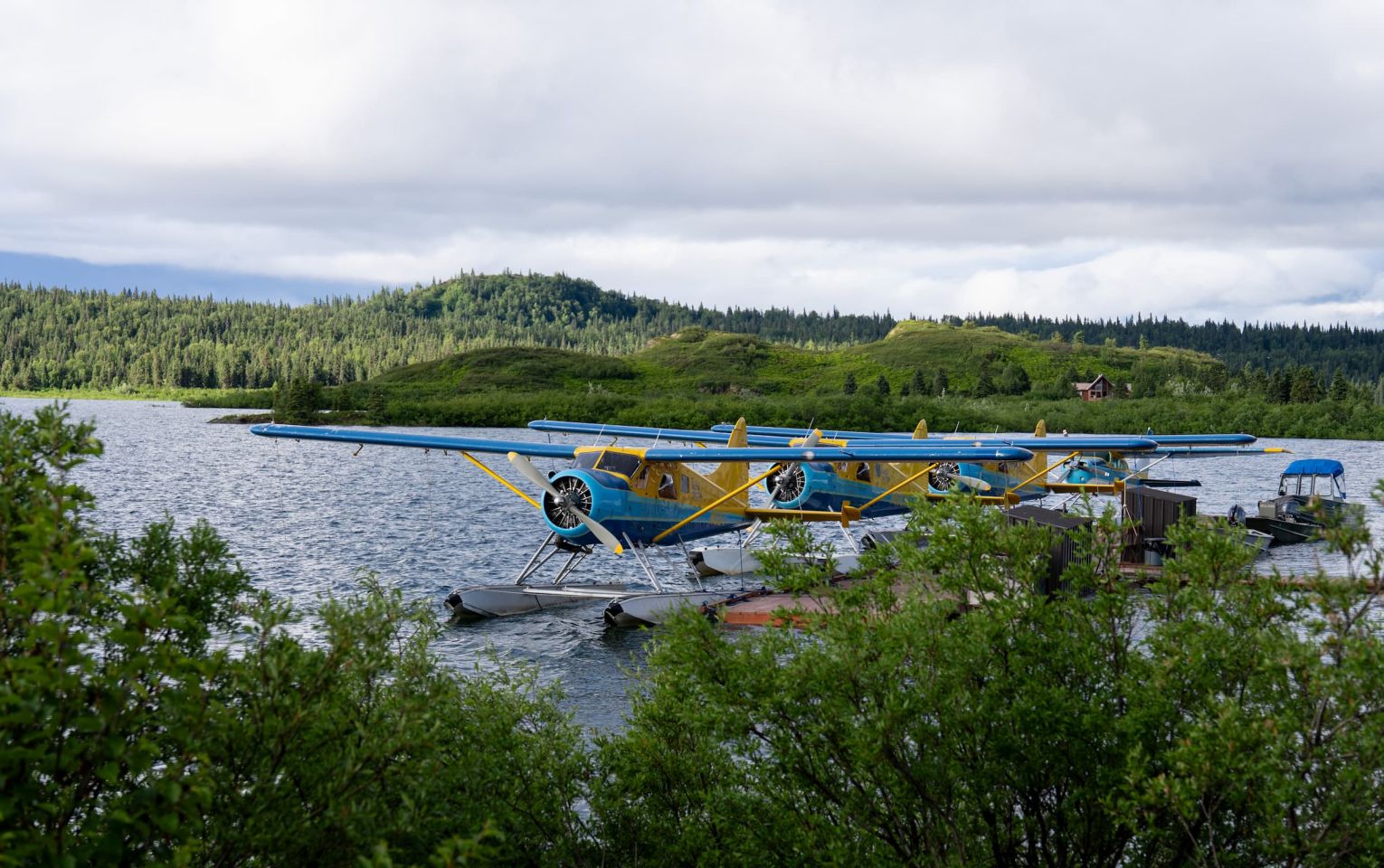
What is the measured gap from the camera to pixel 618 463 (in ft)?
70.9

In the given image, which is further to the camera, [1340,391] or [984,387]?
[984,387]

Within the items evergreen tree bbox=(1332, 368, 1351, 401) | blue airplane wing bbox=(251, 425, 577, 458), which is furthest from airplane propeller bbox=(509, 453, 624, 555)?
evergreen tree bbox=(1332, 368, 1351, 401)

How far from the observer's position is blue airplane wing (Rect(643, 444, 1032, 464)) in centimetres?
2197

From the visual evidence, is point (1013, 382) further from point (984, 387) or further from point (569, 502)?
point (569, 502)

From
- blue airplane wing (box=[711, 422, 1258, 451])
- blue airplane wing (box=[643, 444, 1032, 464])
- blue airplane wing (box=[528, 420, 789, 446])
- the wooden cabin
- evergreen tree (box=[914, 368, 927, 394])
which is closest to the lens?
blue airplane wing (box=[643, 444, 1032, 464])

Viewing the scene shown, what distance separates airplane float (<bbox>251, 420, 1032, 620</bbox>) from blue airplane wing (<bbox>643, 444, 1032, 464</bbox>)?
0.08 ft

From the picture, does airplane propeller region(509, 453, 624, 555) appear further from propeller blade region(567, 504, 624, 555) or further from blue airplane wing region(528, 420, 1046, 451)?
blue airplane wing region(528, 420, 1046, 451)

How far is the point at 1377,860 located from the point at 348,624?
6.20 m

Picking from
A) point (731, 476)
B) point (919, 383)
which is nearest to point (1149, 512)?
point (731, 476)

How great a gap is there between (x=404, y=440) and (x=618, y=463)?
17.5 feet

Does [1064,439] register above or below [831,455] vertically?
above

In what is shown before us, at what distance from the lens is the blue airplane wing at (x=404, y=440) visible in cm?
2239

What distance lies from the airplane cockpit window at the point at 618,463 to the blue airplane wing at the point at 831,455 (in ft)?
1.21

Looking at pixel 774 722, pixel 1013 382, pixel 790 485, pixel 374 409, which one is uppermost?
pixel 1013 382
